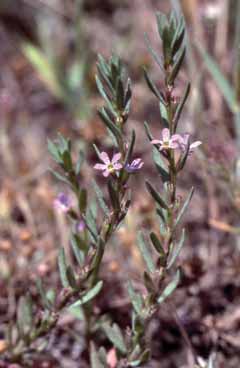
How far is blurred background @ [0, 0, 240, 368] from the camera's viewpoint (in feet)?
6.54

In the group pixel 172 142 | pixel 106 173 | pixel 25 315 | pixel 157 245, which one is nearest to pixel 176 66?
pixel 172 142

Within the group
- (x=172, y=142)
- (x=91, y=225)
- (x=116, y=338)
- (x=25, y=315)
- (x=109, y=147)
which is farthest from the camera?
(x=109, y=147)

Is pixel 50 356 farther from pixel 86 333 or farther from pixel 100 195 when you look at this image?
pixel 100 195

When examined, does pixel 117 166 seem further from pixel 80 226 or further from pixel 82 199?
pixel 80 226

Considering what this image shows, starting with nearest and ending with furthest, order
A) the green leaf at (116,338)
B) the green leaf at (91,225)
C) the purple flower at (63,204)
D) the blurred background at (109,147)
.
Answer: the green leaf at (91,225)
the green leaf at (116,338)
the purple flower at (63,204)
the blurred background at (109,147)

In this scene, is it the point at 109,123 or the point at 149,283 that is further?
the point at 149,283

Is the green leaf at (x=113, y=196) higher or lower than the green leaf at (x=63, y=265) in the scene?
higher

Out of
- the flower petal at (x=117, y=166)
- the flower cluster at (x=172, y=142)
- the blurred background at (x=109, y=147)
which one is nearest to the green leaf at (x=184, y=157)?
the flower cluster at (x=172, y=142)

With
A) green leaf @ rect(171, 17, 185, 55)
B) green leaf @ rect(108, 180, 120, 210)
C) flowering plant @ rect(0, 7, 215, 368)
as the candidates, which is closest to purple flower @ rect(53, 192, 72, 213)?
flowering plant @ rect(0, 7, 215, 368)

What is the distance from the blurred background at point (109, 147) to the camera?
199 centimetres

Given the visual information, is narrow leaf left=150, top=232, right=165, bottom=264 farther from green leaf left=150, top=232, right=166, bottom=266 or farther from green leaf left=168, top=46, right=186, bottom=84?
green leaf left=168, top=46, right=186, bottom=84

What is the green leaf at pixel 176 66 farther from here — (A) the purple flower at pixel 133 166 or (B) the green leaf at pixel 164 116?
(A) the purple flower at pixel 133 166

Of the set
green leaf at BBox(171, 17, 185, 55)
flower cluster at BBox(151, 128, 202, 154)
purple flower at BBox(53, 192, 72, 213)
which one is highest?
green leaf at BBox(171, 17, 185, 55)

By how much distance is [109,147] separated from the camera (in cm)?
279
